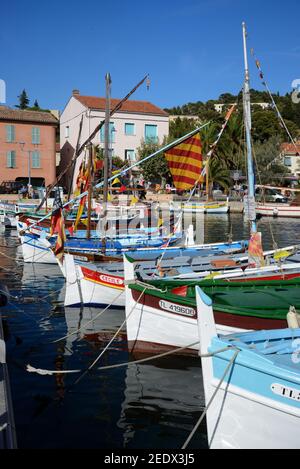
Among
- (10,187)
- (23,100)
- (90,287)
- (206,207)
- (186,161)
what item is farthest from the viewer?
(23,100)

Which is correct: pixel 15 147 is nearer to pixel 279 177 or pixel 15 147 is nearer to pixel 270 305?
pixel 279 177

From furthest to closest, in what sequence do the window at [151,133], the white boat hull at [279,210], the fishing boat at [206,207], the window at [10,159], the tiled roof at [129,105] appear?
the window at [151,133] → the tiled roof at [129,105] → the window at [10,159] → the fishing boat at [206,207] → the white boat hull at [279,210]

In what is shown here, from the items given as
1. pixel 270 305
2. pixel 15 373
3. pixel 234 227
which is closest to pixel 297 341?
pixel 270 305

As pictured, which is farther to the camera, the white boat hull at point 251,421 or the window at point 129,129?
the window at point 129,129

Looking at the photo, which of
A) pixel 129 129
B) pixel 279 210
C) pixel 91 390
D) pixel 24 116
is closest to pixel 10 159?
pixel 24 116

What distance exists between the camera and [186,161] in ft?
66.1

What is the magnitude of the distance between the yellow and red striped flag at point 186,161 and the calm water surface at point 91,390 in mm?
5927

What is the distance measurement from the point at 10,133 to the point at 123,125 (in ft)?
54.3

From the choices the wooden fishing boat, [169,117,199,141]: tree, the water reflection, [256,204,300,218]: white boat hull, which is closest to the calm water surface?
the water reflection

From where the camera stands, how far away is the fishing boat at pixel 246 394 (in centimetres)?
737

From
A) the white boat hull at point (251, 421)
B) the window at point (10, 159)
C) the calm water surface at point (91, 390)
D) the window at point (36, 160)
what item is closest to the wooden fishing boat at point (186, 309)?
the calm water surface at point (91, 390)

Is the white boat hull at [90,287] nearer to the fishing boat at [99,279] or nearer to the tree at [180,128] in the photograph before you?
the fishing boat at [99,279]

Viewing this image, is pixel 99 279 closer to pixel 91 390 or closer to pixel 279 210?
pixel 91 390

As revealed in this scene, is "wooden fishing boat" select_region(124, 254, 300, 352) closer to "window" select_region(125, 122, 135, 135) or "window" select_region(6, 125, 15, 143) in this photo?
"window" select_region(6, 125, 15, 143)
